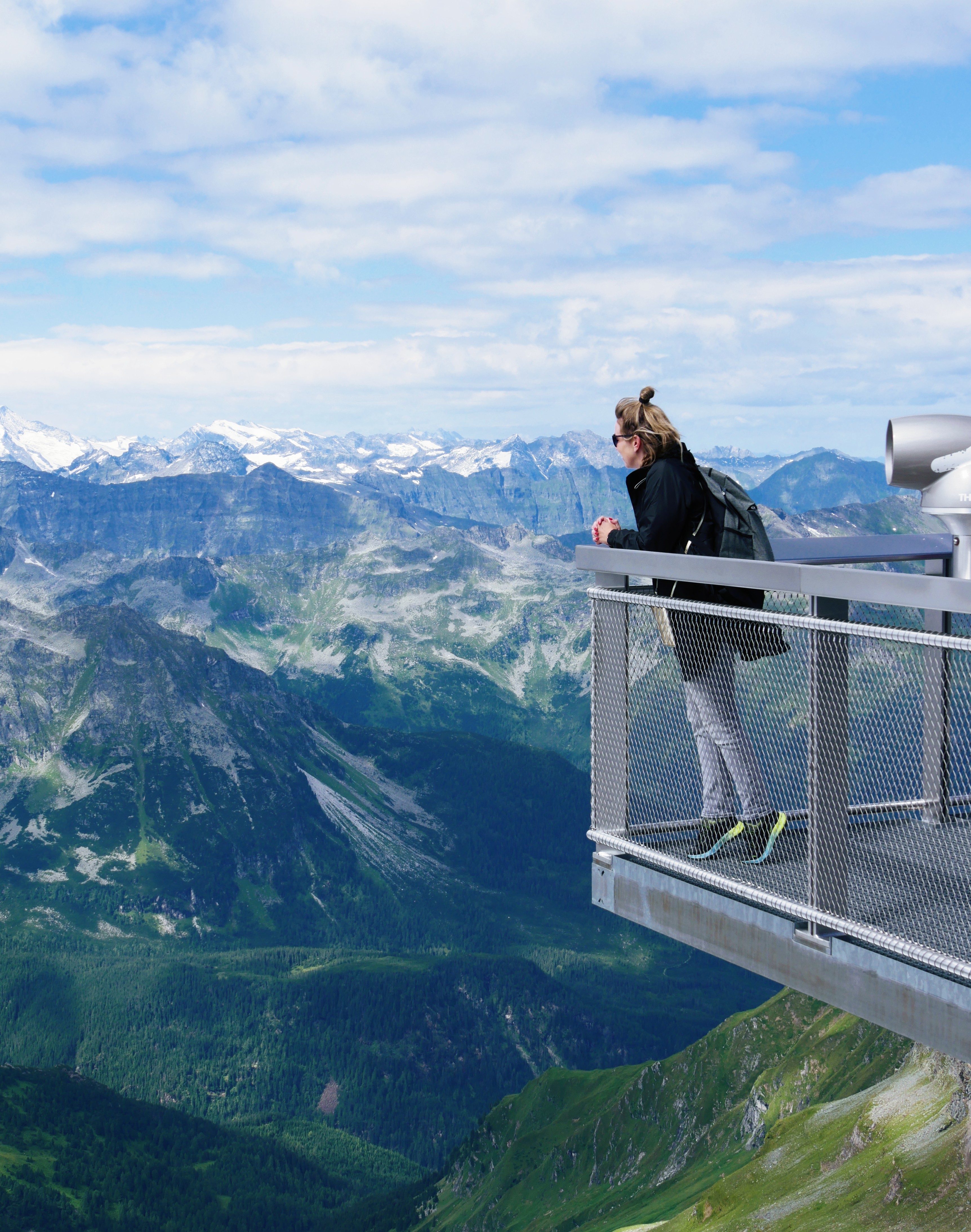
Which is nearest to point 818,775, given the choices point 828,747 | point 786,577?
point 828,747

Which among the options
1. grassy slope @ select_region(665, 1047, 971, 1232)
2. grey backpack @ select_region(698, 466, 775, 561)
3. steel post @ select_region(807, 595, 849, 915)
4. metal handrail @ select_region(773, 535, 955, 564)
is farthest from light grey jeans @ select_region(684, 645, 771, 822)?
grassy slope @ select_region(665, 1047, 971, 1232)

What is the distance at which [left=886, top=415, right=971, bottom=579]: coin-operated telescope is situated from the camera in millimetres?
11594

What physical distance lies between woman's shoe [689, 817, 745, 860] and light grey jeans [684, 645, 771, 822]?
15cm

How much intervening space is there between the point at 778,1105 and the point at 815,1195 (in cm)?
8047

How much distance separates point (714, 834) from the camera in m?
13.7

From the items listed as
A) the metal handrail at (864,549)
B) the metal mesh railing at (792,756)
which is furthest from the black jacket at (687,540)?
the metal handrail at (864,549)

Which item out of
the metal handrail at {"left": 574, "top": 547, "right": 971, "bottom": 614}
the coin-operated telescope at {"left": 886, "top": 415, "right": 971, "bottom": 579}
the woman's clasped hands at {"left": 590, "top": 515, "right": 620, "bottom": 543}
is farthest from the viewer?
the woman's clasped hands at {"left": 590, "top": 515, "right": 620, "bottom": 543}

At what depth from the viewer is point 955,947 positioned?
35.0 feet

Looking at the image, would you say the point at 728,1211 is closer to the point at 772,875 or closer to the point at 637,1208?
the point at 637,1208

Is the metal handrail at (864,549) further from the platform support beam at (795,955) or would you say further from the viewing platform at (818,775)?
the platform support beam at (795,955)

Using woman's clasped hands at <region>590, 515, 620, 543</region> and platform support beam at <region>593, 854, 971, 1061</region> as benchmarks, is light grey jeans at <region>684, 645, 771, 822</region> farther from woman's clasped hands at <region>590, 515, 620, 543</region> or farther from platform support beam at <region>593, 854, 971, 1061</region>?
woman's clasped hands at <region>590, 515, 620, 543</region>

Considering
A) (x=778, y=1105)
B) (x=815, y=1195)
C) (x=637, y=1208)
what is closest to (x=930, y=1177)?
(x=815, y=1195)

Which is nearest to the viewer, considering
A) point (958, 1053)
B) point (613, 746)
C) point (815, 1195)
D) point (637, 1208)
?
point (958, 1053)

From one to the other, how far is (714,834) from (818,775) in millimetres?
3050
